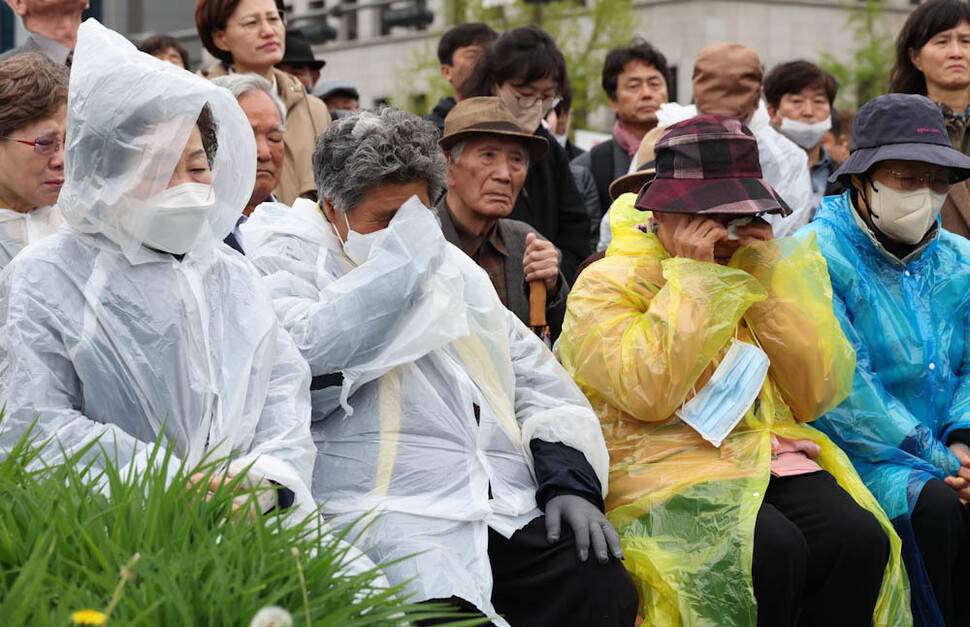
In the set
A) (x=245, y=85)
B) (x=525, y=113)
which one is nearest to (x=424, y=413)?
(x=245, y=85)

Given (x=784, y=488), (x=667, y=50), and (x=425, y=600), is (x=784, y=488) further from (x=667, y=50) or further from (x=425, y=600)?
(x=667, y=50)

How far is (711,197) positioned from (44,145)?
1.96 meters

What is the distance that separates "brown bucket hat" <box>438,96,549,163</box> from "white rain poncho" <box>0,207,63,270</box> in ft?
5.17

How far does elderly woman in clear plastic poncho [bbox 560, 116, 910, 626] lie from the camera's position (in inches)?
147

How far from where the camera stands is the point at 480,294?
3793mm

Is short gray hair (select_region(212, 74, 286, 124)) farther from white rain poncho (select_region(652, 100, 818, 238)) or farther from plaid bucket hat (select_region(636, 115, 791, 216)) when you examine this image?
white rain poncho (select_region(652, 100, 818, 238))

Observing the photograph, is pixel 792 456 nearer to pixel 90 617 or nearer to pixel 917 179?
pixel 917 179

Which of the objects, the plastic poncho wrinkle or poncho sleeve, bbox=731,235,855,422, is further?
poncho sleeve, bbox=731,235,855,422

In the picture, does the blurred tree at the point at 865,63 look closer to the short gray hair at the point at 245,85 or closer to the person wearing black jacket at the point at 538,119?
the person wearing black jacket at the point at 538,119

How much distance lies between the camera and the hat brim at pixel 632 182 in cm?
493

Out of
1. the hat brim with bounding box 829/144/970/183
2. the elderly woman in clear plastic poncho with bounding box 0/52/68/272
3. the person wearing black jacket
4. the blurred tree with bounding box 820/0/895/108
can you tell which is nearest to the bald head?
the person wearing black jacket

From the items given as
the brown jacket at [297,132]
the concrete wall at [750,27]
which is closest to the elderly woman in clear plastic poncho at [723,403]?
the brown jacket at [297,132]

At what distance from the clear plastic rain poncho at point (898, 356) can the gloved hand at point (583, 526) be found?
1273 mm

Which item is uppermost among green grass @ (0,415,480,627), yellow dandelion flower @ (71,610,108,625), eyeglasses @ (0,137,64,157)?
eyeglasses @ (0,137,64,157)
